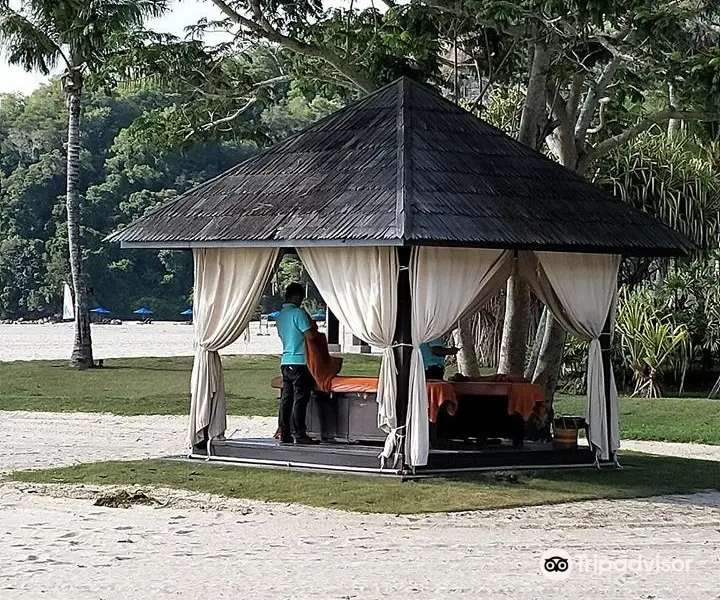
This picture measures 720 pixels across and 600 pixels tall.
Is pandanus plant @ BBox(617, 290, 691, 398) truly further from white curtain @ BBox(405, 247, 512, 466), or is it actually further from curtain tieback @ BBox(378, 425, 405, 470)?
curtain tieback @ BBox(378, 425, 405, 470)

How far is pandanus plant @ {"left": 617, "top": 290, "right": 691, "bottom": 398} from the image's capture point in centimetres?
2675

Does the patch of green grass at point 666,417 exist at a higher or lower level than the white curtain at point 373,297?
lower

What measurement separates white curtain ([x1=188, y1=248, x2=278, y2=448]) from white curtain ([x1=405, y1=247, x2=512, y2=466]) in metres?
1.83

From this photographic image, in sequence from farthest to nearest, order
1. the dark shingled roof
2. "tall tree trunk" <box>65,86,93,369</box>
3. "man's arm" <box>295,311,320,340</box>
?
"tall tree trunk" <box>65,86,93,369</box> < "man's arm" <box>295,311,320,340</box> < the dark shingled roof

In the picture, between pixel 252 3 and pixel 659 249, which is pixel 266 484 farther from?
pixel 252 3

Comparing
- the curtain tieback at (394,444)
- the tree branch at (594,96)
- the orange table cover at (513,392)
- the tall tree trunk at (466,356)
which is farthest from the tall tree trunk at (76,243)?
the curtain tieback at (394,444)

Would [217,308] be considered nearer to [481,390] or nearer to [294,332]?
[294,332]

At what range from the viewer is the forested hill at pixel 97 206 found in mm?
85625

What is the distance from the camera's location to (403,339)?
14.4 m

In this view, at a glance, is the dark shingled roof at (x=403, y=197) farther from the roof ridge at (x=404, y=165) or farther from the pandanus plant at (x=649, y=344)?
the pandanus plant at (x=649, y=344)

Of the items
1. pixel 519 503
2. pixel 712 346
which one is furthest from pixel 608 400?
pixel 712 346

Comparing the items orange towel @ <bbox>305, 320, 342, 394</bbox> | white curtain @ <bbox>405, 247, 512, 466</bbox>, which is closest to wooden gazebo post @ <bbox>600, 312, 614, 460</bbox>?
white curtain @ <bbox>405, 247, 512, 466</bbox>

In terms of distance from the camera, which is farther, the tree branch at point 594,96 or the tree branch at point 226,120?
the tree branch at point 226,120

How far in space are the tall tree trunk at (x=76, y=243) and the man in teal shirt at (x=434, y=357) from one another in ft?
63.0
